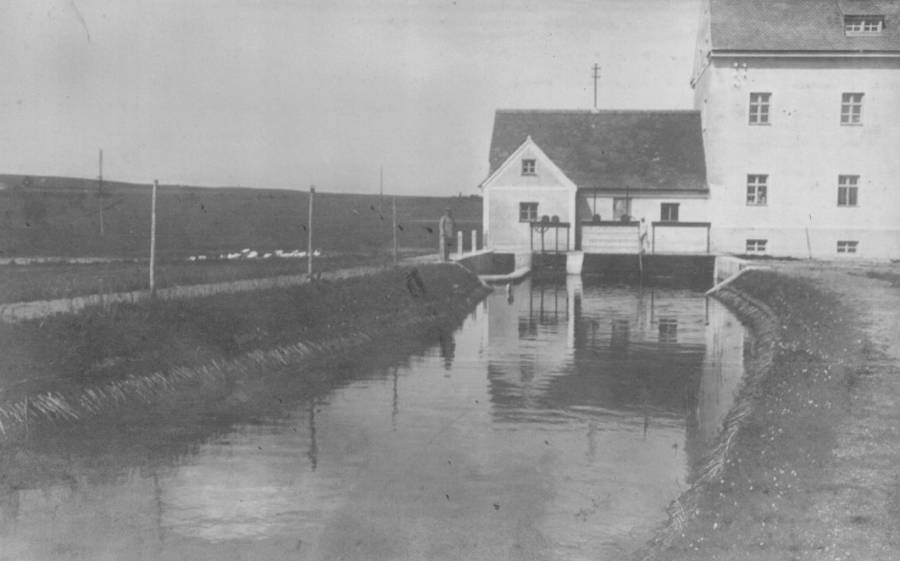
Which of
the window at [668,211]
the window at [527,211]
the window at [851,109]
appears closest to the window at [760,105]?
the window at [851,109]

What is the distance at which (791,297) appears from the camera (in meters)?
22.0

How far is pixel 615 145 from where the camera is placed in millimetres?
48656

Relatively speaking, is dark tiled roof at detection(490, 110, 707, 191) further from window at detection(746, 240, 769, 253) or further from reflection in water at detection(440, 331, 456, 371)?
reflection in water at detection(440, 331, 456, 371)

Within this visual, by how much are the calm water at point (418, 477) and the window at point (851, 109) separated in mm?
31595

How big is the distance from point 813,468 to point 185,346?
8530 mm

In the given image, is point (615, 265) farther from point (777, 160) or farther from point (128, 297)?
point (128, 297)

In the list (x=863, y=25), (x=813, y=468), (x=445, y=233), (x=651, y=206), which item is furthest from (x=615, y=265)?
(x=813, y=468)

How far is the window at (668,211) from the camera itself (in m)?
46.1

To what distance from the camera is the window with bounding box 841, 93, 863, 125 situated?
4384 centimetres

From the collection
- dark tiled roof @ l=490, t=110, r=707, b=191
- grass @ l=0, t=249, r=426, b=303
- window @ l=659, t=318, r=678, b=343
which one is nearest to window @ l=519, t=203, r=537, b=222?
dark tiled roof @ l=490, t=110, r=707, b=191

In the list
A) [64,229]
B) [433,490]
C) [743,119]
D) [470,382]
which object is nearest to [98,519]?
[433,490]

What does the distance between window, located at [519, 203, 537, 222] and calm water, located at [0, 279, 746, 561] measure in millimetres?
28689

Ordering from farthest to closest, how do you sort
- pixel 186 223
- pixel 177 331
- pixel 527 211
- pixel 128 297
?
1. pixel 186 223
2. pixel 527 211
3. pixel 128 297
4. pixel 177 331

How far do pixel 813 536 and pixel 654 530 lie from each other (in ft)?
5.55
